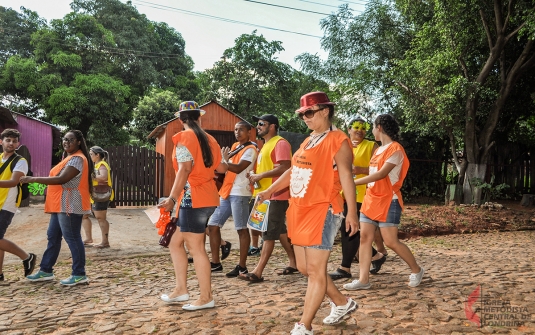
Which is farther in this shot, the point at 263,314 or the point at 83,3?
the point at 83,3

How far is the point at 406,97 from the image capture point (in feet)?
48.1

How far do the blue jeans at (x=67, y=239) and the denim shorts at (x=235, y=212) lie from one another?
1.56 metres

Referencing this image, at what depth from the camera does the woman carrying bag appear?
7.31m

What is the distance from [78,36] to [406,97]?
82.2 feet

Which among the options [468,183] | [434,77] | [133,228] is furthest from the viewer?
[468,183]

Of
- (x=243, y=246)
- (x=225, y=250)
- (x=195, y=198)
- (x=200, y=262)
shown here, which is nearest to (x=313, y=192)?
(x=195, y=198)

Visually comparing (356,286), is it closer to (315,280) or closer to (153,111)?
(315,280)

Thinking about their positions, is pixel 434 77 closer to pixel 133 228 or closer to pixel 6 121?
pixel 133 228

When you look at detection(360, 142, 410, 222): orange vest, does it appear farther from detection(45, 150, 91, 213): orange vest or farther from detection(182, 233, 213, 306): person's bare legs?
detection(45, 150, 91, 213): orange vest

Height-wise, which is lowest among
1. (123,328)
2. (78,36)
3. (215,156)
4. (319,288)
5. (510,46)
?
(123,328)

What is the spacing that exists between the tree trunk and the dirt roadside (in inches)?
335

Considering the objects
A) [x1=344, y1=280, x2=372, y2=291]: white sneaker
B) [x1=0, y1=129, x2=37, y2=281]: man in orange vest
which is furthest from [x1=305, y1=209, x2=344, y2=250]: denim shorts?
[x1=0, y1=129, x2=37, y2=281]: man in orange vest

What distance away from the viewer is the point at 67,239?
196 inches

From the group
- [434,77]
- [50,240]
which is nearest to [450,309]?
[50,240]
